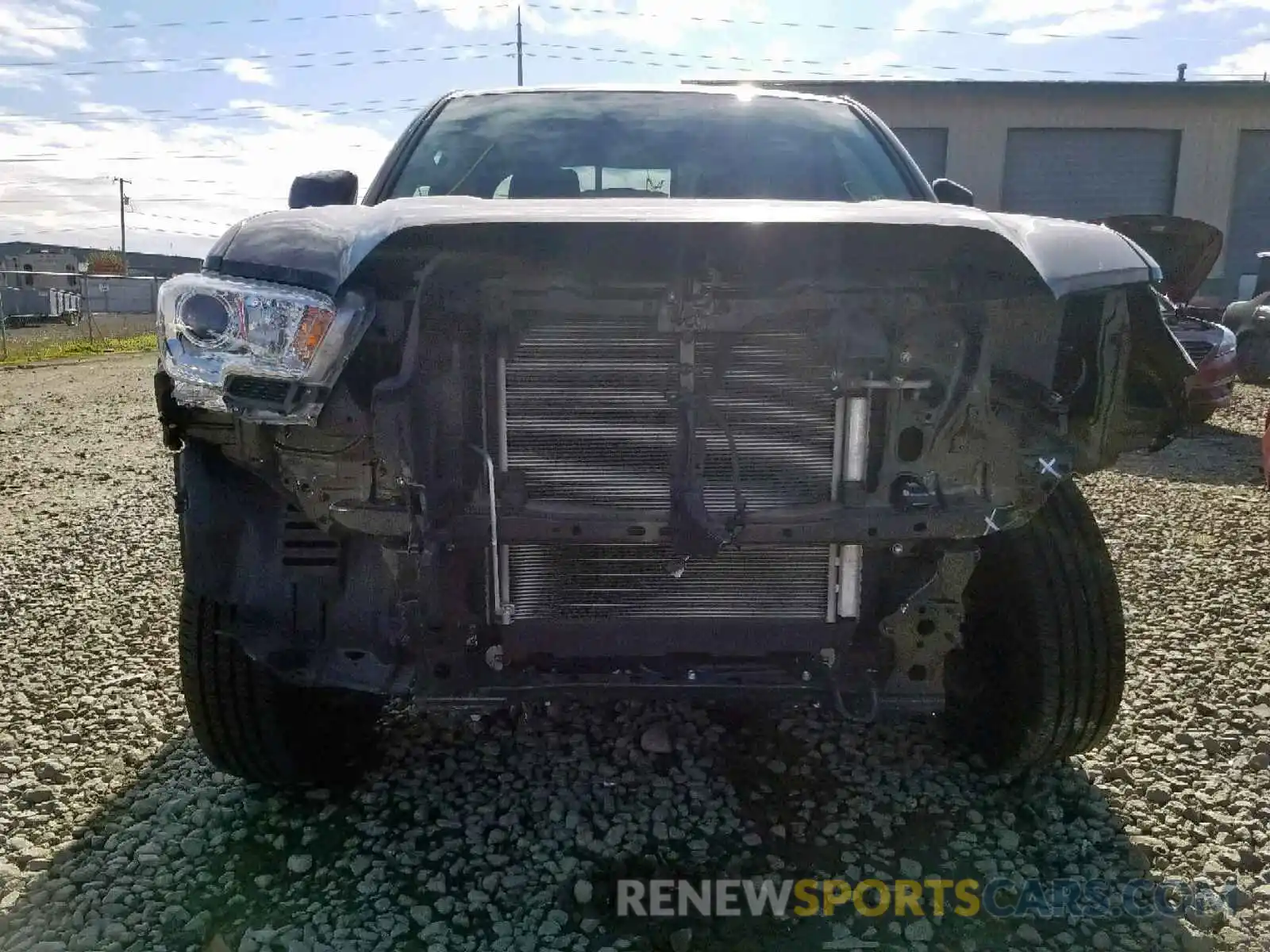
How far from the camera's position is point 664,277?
189 centimetres

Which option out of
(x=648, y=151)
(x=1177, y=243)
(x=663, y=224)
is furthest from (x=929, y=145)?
(x=663, y=224)

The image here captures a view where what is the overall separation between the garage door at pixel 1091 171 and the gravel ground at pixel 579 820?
664 inches

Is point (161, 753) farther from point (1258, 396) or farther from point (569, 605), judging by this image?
point (1258, 396)

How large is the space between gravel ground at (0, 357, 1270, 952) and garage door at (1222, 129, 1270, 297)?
18.5m

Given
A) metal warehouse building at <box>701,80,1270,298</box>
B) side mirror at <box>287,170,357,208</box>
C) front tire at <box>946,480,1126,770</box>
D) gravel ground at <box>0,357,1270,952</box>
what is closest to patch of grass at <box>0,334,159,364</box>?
metal warehouse building at <box>701,80,1270,298</box>

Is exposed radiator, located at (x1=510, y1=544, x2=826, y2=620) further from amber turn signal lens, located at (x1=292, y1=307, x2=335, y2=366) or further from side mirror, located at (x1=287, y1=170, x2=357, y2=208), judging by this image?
side mirror, located at (x1=287, y1=170, x2=357, y2=208)

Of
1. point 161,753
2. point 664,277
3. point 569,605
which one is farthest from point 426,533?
point 161,753

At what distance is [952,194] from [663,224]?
1.83 meters

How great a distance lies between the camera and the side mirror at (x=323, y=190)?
3.02 metres

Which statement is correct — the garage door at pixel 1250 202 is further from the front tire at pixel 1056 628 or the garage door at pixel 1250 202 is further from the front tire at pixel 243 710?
the front tire at pixel 243 710

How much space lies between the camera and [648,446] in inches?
81.0

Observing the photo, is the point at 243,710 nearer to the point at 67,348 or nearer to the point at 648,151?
the point at 648,151

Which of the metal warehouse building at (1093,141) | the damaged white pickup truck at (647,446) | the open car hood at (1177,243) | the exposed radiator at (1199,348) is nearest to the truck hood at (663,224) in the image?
the damaged white pickup truck at (647,446)

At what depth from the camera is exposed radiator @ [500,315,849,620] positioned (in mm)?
1996
